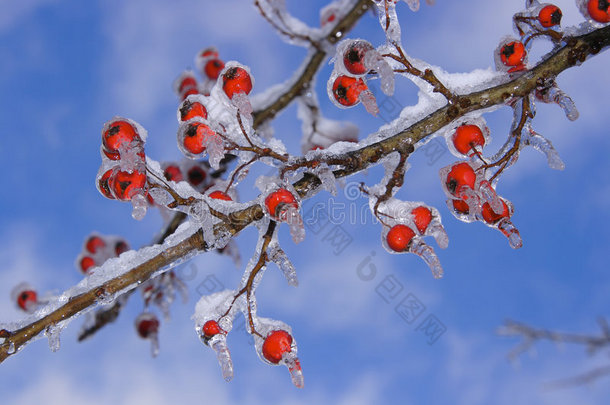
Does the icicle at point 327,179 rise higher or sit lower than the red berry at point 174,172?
lower

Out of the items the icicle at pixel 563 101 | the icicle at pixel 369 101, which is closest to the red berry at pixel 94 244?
the icicle at pixel 369 101

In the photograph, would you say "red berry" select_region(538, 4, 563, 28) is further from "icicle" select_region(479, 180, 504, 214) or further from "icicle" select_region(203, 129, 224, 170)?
"icicle" select_region(203, 129, 224, 170)

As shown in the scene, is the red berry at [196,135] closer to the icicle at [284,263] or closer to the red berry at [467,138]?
the icicle at [284,263]

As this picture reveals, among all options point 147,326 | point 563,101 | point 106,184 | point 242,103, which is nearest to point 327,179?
point 242,103

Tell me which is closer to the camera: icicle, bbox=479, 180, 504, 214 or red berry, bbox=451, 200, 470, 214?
icicle, bbox=479, 180, 504, 214

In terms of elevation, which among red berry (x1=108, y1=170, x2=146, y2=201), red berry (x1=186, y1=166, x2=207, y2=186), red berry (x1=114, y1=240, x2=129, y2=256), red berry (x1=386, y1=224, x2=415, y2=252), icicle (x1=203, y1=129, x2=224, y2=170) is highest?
red berry (x1=114, y1=240, x2=129, y2=256)

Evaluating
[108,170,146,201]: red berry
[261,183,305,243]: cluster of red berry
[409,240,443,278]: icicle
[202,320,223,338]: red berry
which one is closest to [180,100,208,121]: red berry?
[108,170,146,201]: red berry
